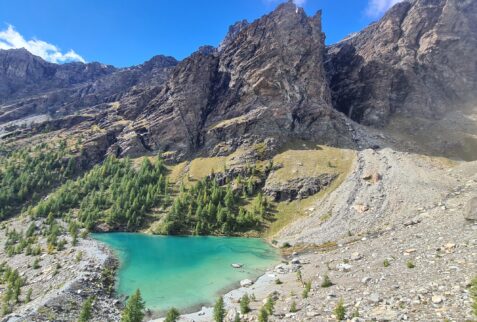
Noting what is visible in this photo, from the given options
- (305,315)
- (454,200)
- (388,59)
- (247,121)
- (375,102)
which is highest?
(388,59)

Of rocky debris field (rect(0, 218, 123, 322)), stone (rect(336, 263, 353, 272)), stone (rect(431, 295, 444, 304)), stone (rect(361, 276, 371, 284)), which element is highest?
stone (rect(431, 295, 444, 304))

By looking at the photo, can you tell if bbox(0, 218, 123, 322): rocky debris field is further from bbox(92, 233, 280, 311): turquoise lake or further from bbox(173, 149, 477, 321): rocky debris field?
bbox(173, 149, 477, 321): rocky debris field

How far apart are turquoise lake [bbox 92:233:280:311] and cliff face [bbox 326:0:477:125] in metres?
122

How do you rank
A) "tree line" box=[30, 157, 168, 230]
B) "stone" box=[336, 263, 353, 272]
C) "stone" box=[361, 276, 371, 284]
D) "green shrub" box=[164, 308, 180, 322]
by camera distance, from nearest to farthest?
"green shrub" box=[164, 308, 180, 322] → "stone" box=[361, 276, 371, 284] → "stone" box=[336, 263, 353, 272] → "tree line" box=[30, 157, 168, 230]

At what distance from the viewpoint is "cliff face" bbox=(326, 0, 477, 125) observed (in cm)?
16750

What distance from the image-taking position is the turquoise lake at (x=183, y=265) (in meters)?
41.8

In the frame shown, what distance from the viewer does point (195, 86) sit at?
593 ft

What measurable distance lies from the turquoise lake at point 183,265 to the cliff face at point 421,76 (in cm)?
12222

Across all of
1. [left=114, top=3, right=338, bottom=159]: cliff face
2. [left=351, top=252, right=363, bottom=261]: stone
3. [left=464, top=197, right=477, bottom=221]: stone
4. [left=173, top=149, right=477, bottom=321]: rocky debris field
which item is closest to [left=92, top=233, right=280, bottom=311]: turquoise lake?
[left=173, top=149, right=477, bottom=321]: rocky debris field

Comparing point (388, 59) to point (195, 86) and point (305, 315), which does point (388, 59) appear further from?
point (305, 315)

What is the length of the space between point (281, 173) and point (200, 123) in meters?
71.7

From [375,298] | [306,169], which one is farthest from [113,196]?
[375,298]

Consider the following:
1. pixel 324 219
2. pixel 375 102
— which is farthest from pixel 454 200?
pixel 375 102

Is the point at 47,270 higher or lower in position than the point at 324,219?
lower
